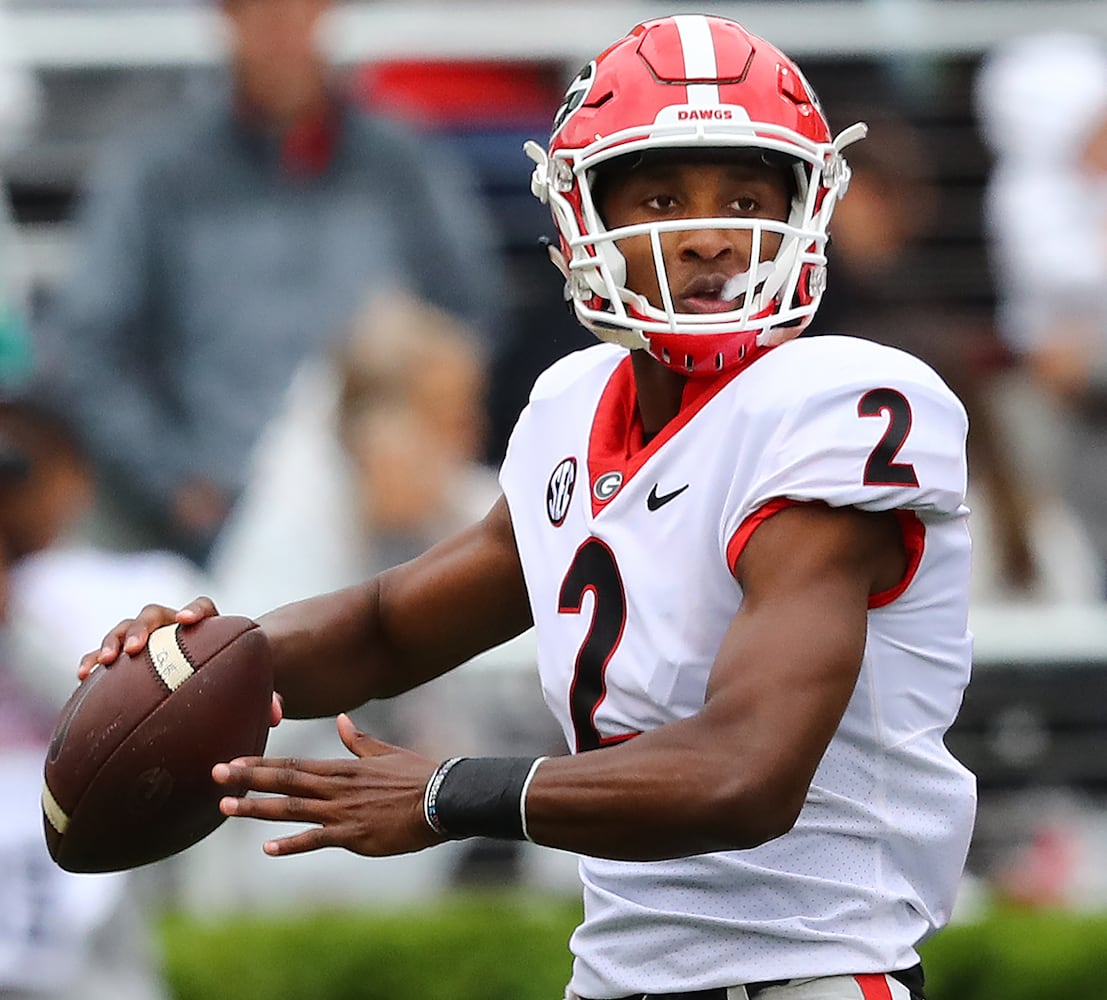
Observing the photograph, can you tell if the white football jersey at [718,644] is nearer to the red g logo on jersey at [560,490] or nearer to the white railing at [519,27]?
the red g logo on jersey at [560,490]

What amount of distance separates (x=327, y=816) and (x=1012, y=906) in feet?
14.2

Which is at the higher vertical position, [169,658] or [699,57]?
[699,57]

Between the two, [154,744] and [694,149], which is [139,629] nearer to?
[154,744]

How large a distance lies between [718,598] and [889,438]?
326 millimetres

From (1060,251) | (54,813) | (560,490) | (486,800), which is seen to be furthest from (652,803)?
(1060,251)

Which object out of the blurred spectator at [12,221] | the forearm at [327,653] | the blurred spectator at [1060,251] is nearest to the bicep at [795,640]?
the forearm at [327,653]

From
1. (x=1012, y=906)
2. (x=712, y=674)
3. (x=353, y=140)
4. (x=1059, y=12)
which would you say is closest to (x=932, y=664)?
(x=712, y=674)

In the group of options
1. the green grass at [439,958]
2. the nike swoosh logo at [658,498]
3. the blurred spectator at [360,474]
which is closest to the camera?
the nike swoosh logo at [658,498]

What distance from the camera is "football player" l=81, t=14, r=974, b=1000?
2777mm

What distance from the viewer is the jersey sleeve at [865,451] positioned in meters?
2.87

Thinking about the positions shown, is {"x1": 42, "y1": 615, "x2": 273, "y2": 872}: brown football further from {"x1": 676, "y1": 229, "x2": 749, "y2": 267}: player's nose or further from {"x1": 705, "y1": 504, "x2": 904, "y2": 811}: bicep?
{"x1": 676, "y1": 229, "x2": 749, "y2": 267}: player's nose

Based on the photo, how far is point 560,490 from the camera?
3.31 m

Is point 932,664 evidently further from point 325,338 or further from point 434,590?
point 325,338

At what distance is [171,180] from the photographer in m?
7.00
